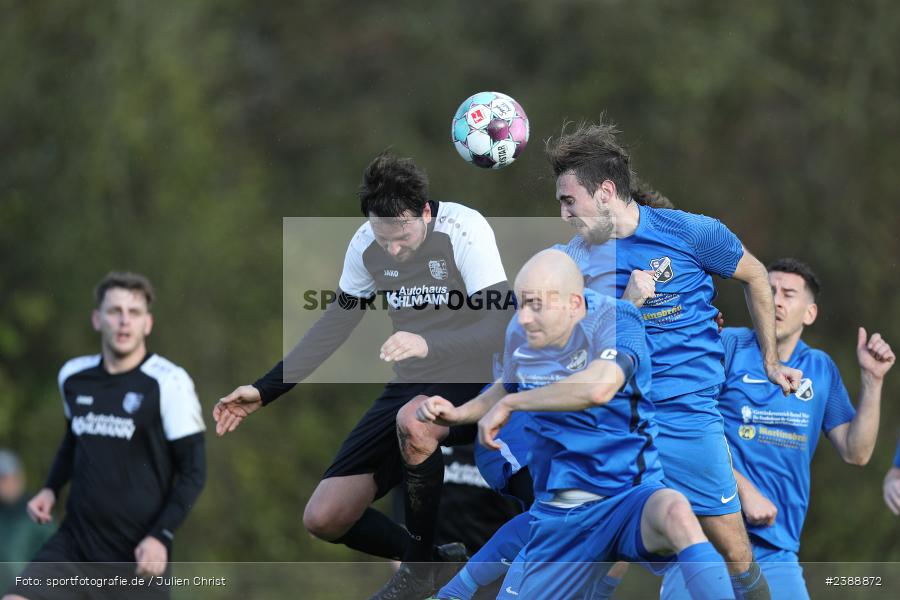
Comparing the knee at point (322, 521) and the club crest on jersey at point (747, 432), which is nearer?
the knee at point (322, 521)

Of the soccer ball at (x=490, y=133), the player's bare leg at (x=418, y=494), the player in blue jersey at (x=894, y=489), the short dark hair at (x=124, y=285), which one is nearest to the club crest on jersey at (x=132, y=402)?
the short dark hair at (x=124, y=285)

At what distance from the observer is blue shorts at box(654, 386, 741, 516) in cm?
556

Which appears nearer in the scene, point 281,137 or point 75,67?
point 75,67

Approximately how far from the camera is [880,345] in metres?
6.33

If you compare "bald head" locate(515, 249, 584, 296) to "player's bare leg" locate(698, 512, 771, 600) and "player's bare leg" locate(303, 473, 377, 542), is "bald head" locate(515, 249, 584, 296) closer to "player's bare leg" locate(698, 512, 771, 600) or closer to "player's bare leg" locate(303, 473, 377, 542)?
"player's bare leg" locate(698, 512, 771, 600)

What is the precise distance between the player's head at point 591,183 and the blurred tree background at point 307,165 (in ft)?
25.8

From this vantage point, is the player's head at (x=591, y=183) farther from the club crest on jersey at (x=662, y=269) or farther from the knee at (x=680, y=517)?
the knee at (x=680, y=517)

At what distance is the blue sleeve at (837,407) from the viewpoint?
22.2 feet

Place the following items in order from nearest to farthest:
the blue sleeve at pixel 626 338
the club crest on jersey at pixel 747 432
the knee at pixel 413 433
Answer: the blue sleeve at pixel 626 338
the knee at pixel 413 433
the club crest on jersey at pixel 747 432

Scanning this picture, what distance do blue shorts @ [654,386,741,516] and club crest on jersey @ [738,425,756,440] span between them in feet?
3.45

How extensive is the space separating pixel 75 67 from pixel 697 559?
37.4ft

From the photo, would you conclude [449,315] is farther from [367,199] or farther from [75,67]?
[75,67]

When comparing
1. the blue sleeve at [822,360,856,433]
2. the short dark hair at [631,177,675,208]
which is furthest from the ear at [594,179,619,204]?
the blue sleeve at [822,360,856,433]

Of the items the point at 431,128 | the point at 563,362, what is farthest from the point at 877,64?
the point at 563,362
